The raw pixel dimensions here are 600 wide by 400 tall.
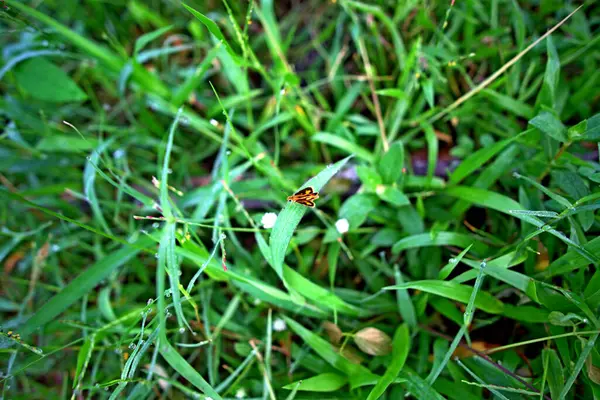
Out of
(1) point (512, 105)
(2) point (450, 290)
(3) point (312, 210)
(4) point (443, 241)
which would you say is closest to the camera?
(2) point (450, 290)

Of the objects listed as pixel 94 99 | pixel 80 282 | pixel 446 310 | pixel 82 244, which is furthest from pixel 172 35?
pixel 446 310

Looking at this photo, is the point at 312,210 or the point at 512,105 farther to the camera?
the point at 312,210

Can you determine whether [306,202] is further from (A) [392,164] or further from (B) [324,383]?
(B) [324,383]

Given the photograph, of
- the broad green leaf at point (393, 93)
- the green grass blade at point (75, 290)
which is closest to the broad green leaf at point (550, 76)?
the broad green leaf at point (393, 93)

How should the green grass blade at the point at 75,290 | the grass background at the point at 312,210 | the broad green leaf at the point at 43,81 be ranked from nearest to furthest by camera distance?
the grass background at the point at 312,210
the green grass blade at the point at 75,290
the broad green leaf at the point at 43,81

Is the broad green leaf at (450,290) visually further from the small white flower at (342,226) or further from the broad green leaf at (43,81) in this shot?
the broad green leaf at (43,81)

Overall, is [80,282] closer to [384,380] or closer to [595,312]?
[384,380]

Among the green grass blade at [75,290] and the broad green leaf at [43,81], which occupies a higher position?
the broad green leaf at [43,81]

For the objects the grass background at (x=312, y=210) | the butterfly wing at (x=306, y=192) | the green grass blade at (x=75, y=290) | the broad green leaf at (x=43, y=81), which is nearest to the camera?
the butterfly wing at (x=306, y=192)

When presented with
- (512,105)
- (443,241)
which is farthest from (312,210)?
(512,105)
